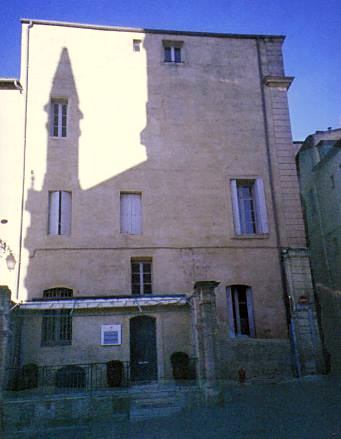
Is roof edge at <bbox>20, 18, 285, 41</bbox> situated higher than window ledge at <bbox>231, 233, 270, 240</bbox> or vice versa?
roof edge at <bbox>20, 18, 285, 41</bbox>

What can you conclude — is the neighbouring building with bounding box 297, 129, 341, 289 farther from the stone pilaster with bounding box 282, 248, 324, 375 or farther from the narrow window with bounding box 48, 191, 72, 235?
the narrow window with bounding box 48, 191, 72, 235

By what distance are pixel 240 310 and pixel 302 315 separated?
2.32 m

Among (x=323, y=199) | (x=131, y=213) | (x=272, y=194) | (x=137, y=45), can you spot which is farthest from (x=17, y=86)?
(x=323, y=199)

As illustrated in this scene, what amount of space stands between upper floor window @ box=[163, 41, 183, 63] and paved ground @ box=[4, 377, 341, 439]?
14216 mm

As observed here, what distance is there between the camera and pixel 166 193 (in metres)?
17.5

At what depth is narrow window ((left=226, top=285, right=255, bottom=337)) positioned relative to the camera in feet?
53.5

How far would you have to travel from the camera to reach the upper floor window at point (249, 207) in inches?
693

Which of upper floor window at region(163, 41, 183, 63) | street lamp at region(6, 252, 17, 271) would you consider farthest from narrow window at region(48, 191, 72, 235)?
upper floor window at region(163, 41, 183, 63)

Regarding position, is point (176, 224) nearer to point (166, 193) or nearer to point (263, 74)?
point (166, 193)

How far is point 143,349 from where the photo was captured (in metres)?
15.4

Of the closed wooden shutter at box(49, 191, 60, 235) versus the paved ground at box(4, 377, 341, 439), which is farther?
the closed wooden shutter at box(49, 191, 60, 235)

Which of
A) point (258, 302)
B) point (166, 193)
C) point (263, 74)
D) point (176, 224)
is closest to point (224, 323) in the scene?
point (258, 302)

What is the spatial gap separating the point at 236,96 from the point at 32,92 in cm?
871

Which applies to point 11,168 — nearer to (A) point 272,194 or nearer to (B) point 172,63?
(B) point 172,63
